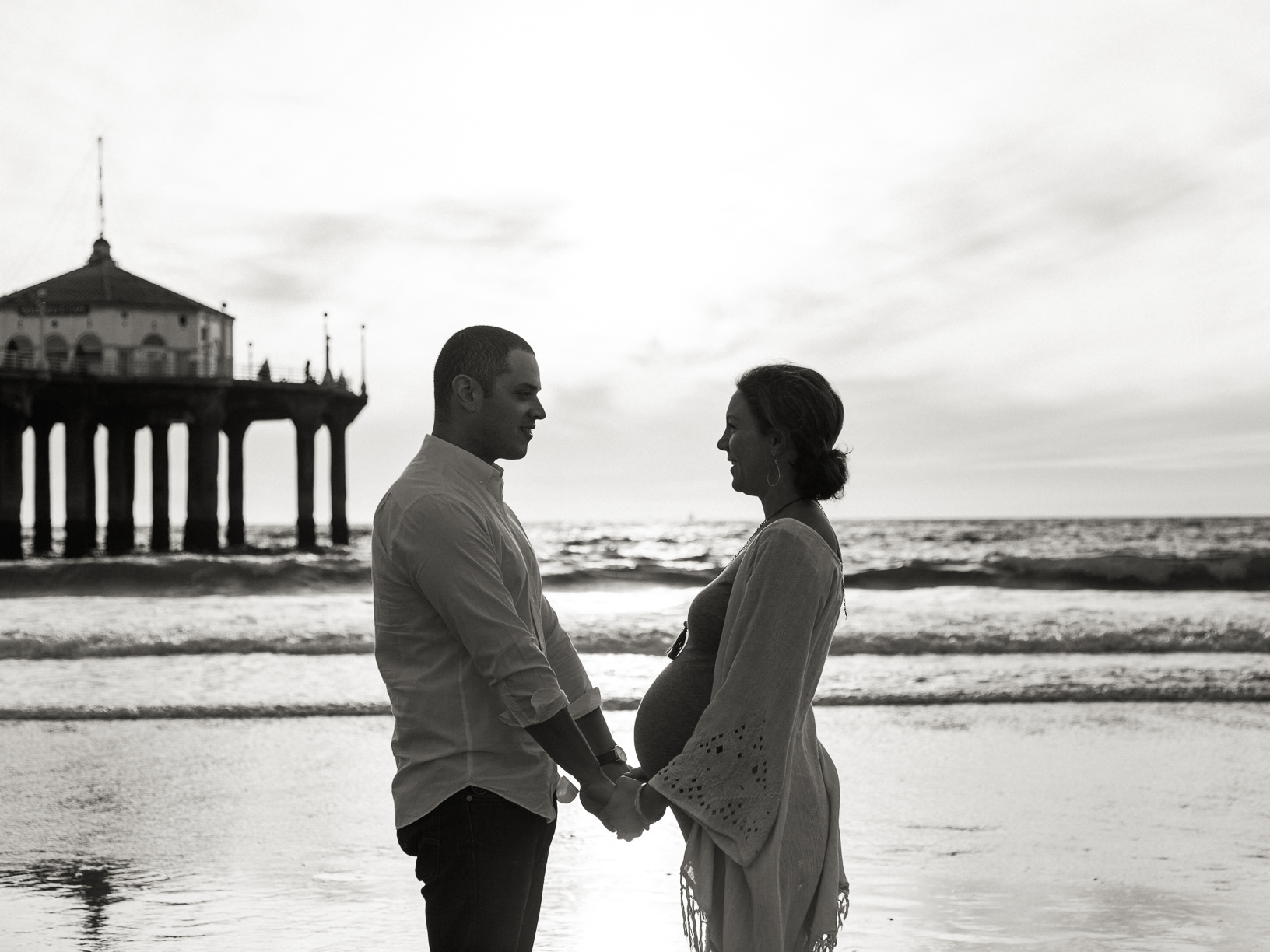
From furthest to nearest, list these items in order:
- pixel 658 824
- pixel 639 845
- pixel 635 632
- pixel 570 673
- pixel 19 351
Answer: pixel 19 351, pixel 635 632, pixel 658 824, pixel 639 845, pixel 570 673

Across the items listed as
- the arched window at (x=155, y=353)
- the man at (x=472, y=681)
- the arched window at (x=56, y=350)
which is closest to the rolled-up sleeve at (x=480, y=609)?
the man at (x=472, y=681)

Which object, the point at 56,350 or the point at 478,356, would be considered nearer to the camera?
the point at 478,356

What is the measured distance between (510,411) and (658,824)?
11.3 feet

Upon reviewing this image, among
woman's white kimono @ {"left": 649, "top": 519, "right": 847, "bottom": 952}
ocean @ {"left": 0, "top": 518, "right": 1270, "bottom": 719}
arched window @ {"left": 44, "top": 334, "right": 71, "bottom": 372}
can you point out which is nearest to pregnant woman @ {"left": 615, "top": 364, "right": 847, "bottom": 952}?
woman's white kimono @ {"left": 649, "top": 519, "right": 847, "bottom": 952}

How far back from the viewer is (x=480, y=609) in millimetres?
2252

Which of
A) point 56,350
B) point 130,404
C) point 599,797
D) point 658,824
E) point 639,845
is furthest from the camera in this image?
point 56,350

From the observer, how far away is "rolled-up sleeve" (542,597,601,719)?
2.68 m

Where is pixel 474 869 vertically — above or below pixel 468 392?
below

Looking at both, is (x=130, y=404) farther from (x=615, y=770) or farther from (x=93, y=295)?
(x=615, y=770)

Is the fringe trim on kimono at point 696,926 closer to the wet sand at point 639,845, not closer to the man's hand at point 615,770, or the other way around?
the man's hand at point 615,770

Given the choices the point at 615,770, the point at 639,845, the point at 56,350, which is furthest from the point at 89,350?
the point at 615,770

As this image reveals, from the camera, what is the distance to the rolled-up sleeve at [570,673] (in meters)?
2.68

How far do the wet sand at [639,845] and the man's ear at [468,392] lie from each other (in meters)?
2.15

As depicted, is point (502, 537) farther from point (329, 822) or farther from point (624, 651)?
point (624, 651)
